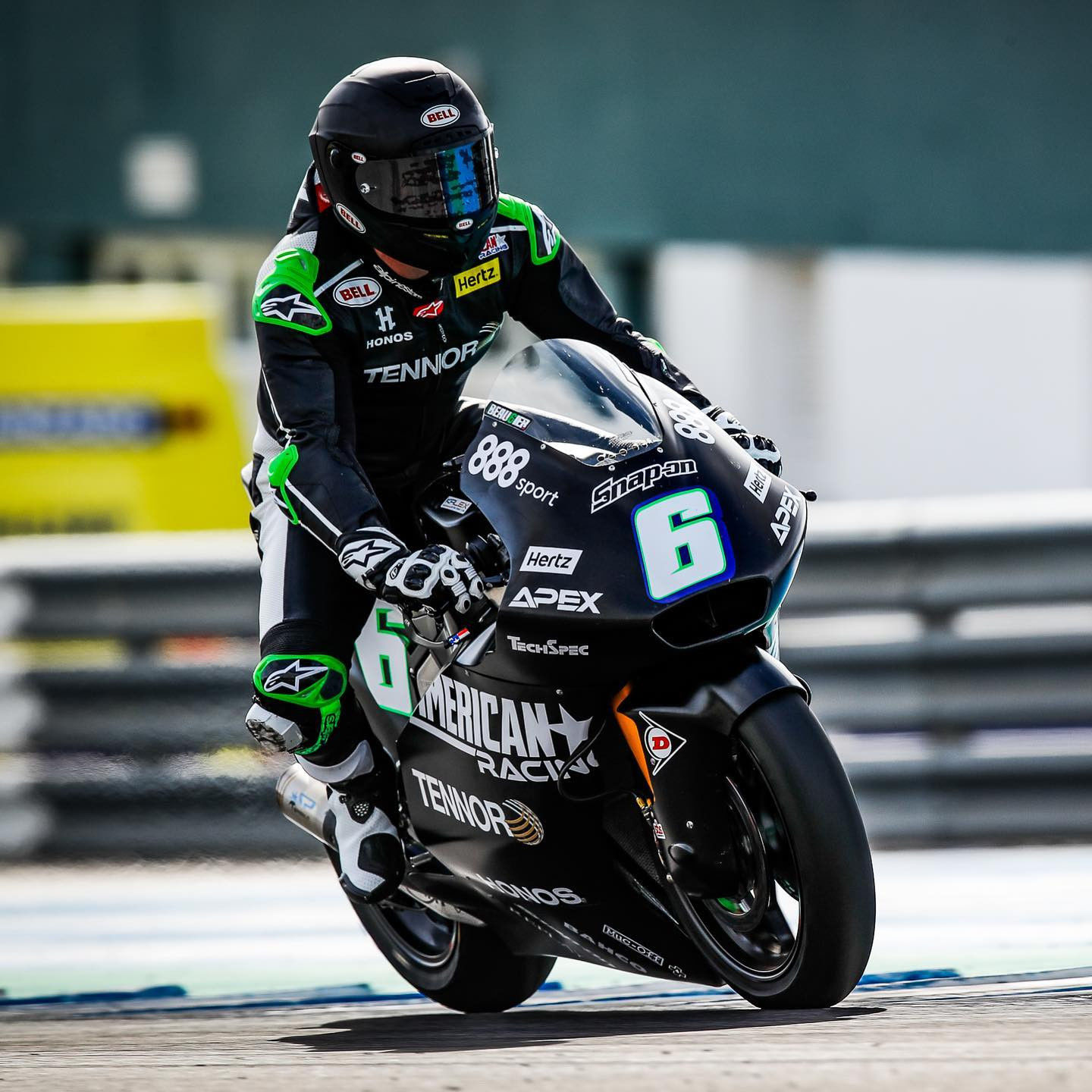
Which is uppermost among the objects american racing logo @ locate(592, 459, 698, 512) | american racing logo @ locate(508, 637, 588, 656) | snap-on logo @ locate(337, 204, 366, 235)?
snap-on logo @ locate(337, 204, 366, 235)

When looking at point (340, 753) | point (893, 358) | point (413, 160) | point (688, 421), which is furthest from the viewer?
point (893, 358)

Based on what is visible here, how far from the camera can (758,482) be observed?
3.81 metres

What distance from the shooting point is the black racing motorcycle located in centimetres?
352

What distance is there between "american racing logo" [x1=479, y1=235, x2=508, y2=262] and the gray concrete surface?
1677 millimetres

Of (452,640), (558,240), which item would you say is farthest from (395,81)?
(452,640)

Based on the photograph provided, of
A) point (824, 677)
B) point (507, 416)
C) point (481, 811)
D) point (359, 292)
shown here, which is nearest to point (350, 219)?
point (359, 292)

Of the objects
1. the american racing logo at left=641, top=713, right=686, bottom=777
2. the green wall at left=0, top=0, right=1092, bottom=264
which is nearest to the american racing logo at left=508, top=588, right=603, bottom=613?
the american racing logo at left=641, top=713, right=686, bottom=777

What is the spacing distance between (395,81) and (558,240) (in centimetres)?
63

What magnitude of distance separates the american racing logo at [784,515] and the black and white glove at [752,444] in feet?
0.68

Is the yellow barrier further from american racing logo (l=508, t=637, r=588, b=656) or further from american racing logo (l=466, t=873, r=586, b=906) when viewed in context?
american racing logo (l=508, t=637, r=588, b=656)

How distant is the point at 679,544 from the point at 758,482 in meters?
0.29

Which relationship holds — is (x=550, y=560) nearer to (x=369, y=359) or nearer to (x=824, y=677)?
(x=369, y=359)

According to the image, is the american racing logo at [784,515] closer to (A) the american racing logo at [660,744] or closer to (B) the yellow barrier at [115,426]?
(A) the american racing logo at [660,744]

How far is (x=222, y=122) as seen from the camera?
61.4ft
